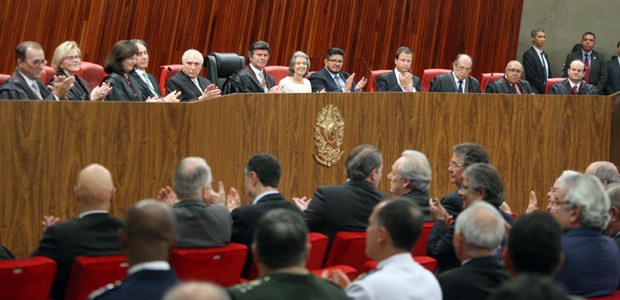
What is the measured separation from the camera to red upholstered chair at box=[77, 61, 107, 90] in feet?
22.2

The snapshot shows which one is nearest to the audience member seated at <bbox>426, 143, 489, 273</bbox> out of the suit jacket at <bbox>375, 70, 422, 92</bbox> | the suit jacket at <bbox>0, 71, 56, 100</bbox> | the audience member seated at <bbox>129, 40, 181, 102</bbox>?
the suit jacket at <bbox>0, 71, 56, 100</bbox>

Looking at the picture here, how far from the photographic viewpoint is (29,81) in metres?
5.35

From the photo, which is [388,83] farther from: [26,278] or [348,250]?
[26,278]

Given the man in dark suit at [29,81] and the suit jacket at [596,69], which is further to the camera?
the suit jacket at [596,69]

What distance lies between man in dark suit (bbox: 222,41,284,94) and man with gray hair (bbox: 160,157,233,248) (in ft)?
11.8

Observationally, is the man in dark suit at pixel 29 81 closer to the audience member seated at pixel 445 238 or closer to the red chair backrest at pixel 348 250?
the red chair backrest at pixel 348 250

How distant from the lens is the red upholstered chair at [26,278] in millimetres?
3131

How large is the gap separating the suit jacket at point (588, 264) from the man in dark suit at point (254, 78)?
409 cm

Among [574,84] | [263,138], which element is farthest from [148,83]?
[574,84]

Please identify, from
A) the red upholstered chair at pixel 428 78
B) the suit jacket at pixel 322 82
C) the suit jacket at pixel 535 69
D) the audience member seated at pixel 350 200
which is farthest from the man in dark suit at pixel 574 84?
the audience member seated at pixel 350 200

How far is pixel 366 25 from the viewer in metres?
10.1

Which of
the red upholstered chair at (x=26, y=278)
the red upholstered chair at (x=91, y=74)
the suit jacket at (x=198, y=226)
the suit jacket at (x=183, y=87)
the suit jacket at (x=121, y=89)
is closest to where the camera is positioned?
the red upholstered chair at (x=26, y=278)

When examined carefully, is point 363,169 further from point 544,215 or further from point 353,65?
point 353,65

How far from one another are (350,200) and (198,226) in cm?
86
